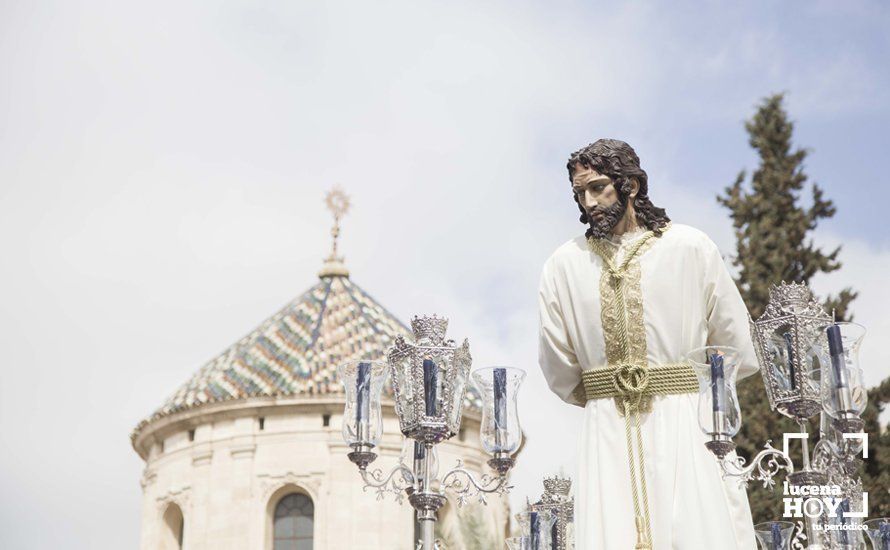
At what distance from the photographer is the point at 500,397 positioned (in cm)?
752

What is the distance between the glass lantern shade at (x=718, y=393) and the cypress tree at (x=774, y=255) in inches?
544

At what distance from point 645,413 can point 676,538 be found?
1.78 feet

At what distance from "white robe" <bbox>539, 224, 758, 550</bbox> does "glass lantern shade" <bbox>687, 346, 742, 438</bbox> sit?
0.16 meters

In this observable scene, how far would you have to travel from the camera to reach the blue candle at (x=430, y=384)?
7.50m

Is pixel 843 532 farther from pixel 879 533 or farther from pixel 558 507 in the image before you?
pixel 558 507

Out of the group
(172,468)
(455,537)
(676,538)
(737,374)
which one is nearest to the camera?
(676,538)

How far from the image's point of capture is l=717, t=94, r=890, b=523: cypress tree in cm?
2031

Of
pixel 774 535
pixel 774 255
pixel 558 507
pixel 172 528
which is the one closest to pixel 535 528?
pixel 558 507

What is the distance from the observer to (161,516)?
3238 centimetres

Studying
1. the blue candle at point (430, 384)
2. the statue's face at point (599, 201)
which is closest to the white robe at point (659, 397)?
the statue's face at point (599, 201)

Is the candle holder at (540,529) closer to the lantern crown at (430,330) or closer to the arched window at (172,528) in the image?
the lantern crown at (430,330)

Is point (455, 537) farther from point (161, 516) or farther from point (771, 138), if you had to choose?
point (771, 138)

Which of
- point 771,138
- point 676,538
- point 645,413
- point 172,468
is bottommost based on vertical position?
point 676,538

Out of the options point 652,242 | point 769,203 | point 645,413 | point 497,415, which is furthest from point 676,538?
point 769,203
